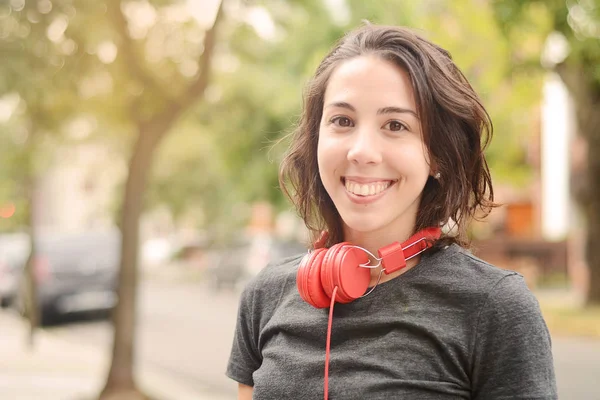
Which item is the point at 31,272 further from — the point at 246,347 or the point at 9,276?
the point at 246,347

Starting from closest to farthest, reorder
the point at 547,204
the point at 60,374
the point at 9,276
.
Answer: the point at 60,374
the point at 9,276
the point at 547,204

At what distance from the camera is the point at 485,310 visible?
5.02ft

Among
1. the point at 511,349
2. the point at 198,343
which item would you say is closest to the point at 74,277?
the point at 198,343

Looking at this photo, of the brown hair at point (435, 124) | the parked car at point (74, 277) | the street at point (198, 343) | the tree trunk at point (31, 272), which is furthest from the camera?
the parked car at point (74, 277)

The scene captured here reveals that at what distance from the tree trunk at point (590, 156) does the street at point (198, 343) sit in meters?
3.34

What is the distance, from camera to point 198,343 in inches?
445

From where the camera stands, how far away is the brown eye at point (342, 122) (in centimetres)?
172

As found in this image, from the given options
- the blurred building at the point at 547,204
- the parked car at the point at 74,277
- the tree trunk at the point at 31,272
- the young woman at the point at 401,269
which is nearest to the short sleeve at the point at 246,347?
the young woman at the point at 401,269

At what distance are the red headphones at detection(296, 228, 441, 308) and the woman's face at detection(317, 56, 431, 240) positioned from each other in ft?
0.23

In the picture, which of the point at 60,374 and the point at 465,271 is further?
the point at 60,374

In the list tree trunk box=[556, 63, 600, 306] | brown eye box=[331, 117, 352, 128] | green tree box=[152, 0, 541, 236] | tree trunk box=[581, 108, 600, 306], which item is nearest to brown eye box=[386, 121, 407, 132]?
brown eye box=[331, 117, 352, 128]

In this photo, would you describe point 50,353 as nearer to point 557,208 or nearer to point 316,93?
point 316,93

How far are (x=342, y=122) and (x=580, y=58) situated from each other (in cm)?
1075

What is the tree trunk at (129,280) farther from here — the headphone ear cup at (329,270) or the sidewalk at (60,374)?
the headphone ear cup at (329,270)
